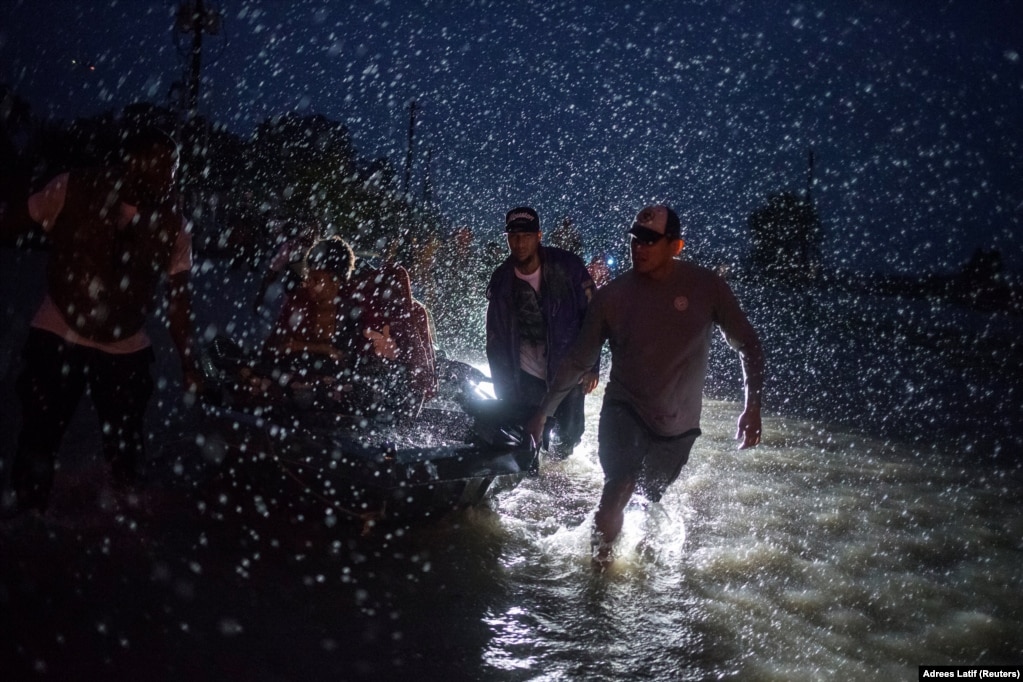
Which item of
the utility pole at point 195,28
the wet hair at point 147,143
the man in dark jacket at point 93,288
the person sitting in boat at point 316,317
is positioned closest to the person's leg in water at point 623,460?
the person sitting in boat at point 316,317

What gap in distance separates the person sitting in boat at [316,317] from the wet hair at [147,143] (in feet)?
5.33

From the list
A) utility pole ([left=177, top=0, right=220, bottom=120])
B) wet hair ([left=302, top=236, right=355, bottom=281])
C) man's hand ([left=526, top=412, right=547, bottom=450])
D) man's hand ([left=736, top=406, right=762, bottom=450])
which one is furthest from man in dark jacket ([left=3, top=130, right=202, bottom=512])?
utility pole ([left=177, top=0, right=220, bottom=120])

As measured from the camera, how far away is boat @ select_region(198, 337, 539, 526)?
4.36m

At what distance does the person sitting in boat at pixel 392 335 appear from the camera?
5.70 meters

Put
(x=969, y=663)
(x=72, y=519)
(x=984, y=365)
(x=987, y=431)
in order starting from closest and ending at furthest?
(x=969, y=663)
(x=72, y=519)
(x=987, y=431)
(x=984, y=365)

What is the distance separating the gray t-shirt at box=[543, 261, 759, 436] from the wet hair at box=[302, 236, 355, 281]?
6.97 feet

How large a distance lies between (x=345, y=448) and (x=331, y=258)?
1.88 m

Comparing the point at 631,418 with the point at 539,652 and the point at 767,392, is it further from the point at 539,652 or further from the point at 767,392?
the point at 767,392

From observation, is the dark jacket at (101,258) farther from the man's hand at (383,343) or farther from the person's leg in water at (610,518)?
the person's leg in water at (610,518)

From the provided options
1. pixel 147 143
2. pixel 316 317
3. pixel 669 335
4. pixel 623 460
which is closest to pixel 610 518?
pixel 623 460

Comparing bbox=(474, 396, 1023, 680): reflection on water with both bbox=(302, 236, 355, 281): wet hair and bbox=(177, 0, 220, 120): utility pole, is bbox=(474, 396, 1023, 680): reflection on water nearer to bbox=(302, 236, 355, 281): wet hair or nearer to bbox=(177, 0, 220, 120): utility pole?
bbox=(302, 236, 355, 281): wet hair

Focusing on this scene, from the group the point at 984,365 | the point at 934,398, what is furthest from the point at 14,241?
the point at 984,365

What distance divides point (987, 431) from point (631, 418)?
24.0ft

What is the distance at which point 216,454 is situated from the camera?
4.68 metres
